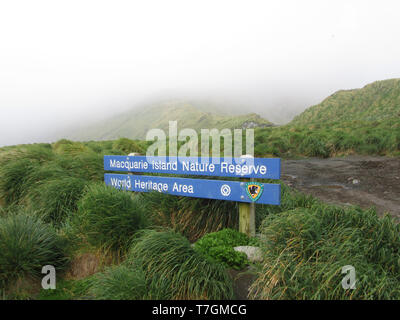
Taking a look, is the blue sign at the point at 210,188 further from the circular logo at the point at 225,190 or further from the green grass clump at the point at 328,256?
the green grass clump at the point at 328,256

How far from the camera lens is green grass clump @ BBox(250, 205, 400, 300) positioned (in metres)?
2.57

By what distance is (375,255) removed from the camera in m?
3.07

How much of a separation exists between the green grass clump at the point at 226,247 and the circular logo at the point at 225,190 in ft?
Result: 1.68

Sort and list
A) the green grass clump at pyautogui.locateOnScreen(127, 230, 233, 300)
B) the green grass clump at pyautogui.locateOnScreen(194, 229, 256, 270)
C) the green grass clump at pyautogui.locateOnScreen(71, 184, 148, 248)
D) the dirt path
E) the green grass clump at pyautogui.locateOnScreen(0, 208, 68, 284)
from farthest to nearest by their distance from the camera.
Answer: the dirt path, the green grass clump at pyautogui.locateOnScreen(71, 184, 148, 248), the green grass clump at pyautogui.locateOnScreen(194, 229, 256, 270), the green grass clump at pyautogui.locateOnScreen(0, 208, 68, 284), the green grass clump at pyautogui.locateOnScreen(127, 230, 233, 300)

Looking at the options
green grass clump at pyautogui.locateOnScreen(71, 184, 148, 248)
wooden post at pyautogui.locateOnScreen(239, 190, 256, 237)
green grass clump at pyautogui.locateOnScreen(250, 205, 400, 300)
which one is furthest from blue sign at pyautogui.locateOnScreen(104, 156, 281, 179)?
green grass clump at pyautogui.locateOnScreen(71, 184, 148, 248)

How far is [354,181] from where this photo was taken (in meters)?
9.06

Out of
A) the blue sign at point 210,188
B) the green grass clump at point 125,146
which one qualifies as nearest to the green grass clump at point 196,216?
the blue sign at point 210,188

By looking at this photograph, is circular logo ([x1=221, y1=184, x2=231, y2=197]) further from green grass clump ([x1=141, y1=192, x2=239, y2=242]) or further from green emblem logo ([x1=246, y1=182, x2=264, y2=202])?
green grass clump ([x1=141, y1=192, x2=239, y2=242])

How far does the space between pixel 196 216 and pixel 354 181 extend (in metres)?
6.28

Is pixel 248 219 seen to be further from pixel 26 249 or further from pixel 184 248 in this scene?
→ pixel 26 249

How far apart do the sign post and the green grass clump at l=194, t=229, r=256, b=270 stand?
0.23 meters

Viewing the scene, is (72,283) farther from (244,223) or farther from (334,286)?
(334,286)
